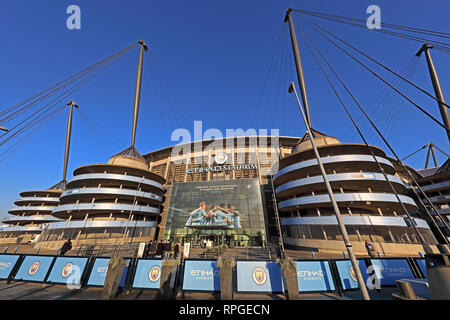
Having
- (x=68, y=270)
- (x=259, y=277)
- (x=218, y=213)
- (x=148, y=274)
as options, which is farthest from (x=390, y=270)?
(x=218, y=213)

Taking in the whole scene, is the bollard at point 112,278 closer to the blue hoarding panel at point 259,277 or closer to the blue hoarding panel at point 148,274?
the blue hoarding panel at point 148,274

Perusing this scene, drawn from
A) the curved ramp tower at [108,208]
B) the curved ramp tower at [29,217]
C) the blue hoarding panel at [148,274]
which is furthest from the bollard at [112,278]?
the curved ramp tower at [29,217]

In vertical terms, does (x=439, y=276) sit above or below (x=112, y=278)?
above

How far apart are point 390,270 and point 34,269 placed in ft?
61.7

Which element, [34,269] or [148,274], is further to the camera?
[34,269]

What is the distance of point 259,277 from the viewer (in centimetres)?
727

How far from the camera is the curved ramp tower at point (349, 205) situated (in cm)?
2020

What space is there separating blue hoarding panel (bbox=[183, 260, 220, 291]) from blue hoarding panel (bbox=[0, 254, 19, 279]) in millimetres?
10088

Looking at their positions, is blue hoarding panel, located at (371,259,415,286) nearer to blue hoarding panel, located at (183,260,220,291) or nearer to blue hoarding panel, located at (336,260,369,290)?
blue hoarding panel, located at (336,260,369,290)

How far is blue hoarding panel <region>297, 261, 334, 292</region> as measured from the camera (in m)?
7.18

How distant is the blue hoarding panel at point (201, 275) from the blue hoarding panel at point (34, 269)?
25.5 feet

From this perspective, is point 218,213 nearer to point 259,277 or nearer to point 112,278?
point 259,277

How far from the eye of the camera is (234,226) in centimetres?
2809
